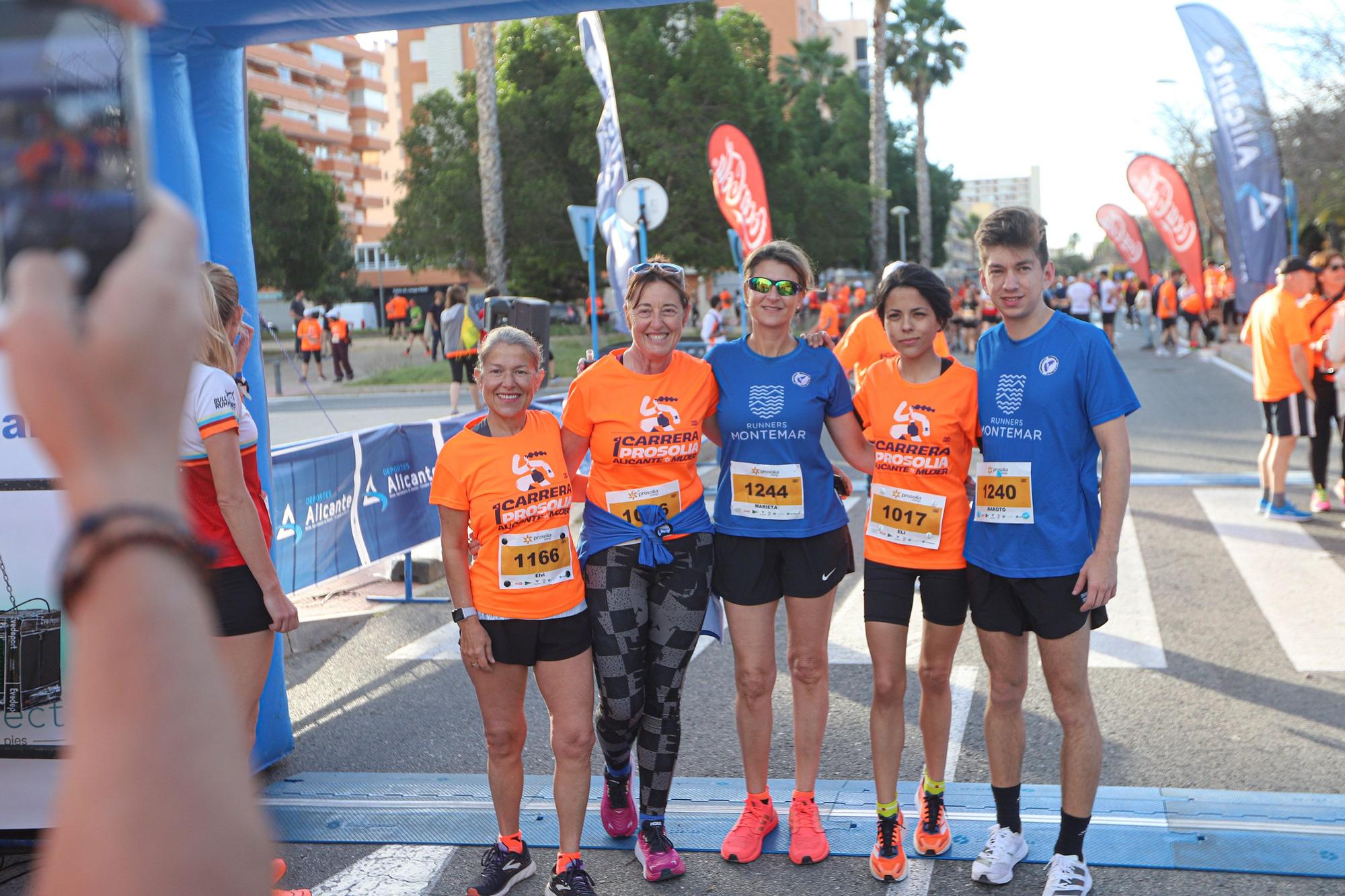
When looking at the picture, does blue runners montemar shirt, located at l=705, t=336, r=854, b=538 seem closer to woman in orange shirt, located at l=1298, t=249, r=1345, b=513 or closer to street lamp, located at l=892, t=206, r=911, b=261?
woman in orange shirt, located at l=1298, t=249, r=1345, b=513

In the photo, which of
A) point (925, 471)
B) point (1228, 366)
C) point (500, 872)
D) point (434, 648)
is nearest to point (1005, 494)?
point (925, 471)

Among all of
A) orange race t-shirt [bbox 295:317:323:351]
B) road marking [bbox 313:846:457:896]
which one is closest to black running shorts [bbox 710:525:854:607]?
road marking [bbox 313:846:457:896]

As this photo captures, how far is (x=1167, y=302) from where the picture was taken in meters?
27.7

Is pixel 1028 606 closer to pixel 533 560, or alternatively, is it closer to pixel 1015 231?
pixel 1015 231

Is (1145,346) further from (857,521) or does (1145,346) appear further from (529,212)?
(857,521)

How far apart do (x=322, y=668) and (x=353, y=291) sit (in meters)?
65.1

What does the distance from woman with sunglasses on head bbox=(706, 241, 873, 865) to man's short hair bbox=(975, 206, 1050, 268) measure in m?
0.69

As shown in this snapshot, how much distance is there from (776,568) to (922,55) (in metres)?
47.3

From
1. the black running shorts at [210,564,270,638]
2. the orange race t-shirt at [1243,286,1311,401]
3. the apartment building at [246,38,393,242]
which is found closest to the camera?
the black running shorts at [210,564,270,638]

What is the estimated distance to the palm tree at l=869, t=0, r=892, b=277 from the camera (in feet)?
113

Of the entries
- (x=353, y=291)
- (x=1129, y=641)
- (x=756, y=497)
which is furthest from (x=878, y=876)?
(x=353, y=291)

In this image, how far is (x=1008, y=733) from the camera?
12.8 feet

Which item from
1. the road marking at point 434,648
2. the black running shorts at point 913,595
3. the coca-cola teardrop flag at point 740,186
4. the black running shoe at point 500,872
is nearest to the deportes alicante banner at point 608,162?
the coca-cola teardrop flag at point 740,186

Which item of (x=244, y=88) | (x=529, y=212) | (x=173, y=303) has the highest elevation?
(x=529, y=212)
